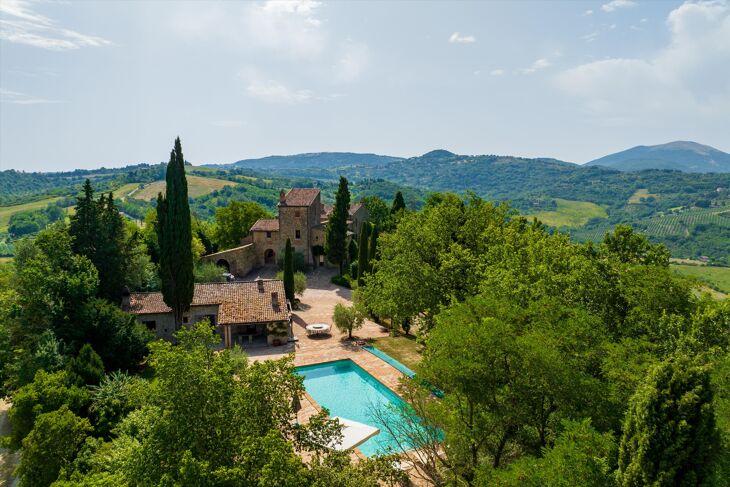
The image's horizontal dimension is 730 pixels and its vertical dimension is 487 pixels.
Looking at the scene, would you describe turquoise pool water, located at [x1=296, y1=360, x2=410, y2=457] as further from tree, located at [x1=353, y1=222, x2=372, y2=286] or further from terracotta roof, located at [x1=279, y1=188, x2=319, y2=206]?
terracotta roof, located at [x1=279, y1=188, x2=319, y2=206]

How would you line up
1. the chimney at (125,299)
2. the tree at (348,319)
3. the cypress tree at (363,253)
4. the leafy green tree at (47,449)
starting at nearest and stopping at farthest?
the leafy green tree at (47,449), the chimney at (125,299), the tree at (348,319), the cypress tree at (363,253)

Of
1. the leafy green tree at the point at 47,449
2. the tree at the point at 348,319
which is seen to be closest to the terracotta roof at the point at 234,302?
the tree at the point at 348,319

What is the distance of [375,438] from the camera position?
59.2 feet

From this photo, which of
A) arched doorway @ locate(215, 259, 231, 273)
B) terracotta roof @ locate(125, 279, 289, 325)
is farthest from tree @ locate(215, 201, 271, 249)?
terracotta roof @ locate(125, 279, 289, 325)

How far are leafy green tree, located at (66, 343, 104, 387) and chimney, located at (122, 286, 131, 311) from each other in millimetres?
9304

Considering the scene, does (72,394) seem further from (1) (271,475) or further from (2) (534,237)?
(2) (534,237)

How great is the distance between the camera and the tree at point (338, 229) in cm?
4588

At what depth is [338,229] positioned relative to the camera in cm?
4634

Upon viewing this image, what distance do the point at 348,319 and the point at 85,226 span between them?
18.7 m

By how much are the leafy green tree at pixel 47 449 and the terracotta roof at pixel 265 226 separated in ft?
114

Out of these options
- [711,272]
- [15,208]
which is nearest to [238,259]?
[711,272]

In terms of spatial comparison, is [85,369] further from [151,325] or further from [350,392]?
[350,392]

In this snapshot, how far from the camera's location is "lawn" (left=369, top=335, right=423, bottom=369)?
25656 mm

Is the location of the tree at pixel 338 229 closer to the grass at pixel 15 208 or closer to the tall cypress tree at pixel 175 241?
the tall cypress tree at pixel 175 241
